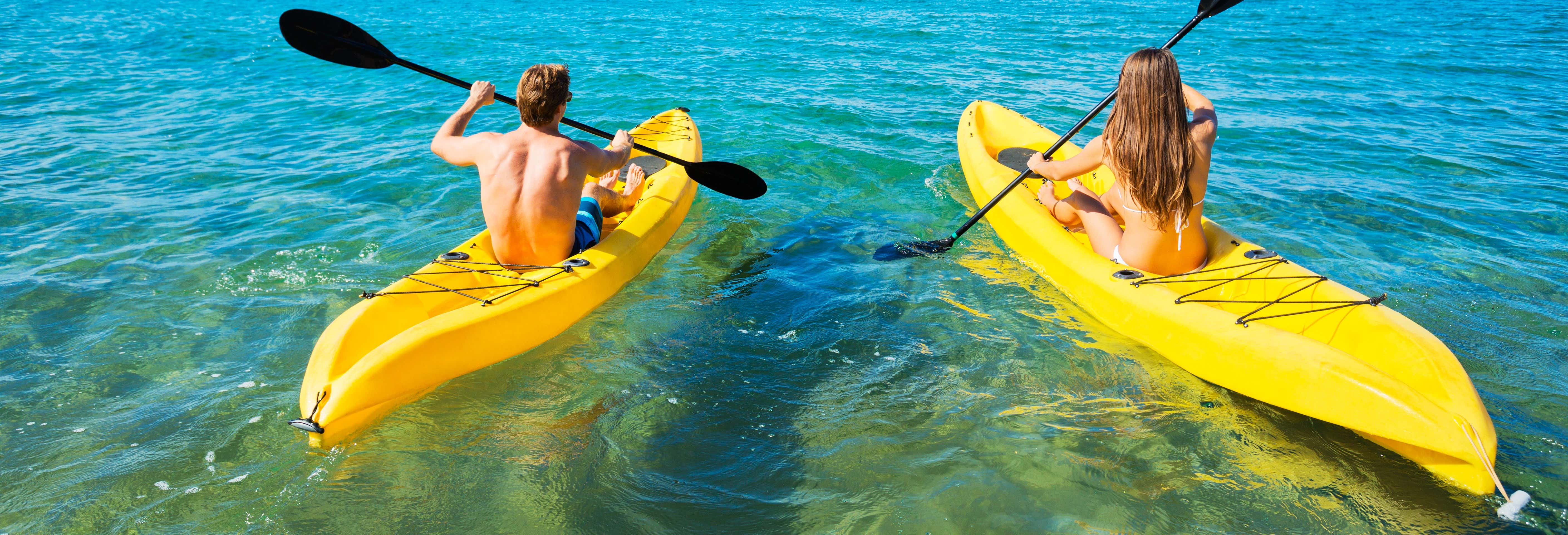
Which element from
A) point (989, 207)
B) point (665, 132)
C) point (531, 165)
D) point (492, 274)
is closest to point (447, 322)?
point (492, 274)

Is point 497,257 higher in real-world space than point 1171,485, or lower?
higher

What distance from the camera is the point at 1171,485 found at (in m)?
2.87

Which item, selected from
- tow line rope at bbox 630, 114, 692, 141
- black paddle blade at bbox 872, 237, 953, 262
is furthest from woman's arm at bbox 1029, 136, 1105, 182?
tow line rope at bbox 630, 114, 692, 141

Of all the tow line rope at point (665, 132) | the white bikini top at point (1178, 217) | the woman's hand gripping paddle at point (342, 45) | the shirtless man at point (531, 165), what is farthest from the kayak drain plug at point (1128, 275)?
the tow line rope at point (665, 132)

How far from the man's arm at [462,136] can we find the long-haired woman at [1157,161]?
2.90 m

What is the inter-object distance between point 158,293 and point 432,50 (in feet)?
30.1

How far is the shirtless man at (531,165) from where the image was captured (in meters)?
3.72

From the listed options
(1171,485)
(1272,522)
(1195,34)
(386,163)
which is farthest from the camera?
(1195,34)

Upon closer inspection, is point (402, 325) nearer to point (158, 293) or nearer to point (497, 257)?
point (497, 257)

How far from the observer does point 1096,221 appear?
14.4 ft

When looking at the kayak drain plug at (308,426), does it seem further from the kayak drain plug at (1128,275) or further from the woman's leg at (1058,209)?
the woman's leg at (1058,209)

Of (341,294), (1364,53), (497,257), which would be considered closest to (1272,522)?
(497,257)

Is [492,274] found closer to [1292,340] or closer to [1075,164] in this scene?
[1075,164]

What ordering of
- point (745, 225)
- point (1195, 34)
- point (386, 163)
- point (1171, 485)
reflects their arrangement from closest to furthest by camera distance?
point (1171, 485)
point (745, 225)
point (386, 163)
point (1195, 34)
